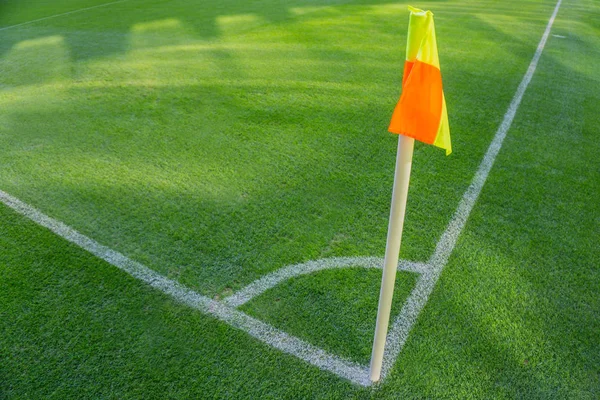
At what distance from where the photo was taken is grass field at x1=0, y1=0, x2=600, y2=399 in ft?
8.20

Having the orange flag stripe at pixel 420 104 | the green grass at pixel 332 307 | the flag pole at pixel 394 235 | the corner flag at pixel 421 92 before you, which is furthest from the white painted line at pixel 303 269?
the orange flag stripe at pixel 420 104

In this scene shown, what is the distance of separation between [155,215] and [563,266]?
287 cm

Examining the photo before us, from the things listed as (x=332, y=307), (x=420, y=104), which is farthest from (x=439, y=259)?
(x=420, y=104)

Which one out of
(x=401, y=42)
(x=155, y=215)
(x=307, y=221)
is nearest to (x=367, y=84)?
(x=401, y=42)

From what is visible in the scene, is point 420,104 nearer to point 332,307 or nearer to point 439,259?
point 332,307

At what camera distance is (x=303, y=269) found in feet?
10.1

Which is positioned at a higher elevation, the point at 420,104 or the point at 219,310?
the point at 420,104

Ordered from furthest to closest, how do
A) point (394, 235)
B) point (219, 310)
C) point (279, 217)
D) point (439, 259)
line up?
point (279, 217) < point (439, 259) < point (219, 310) < point (394, 235)

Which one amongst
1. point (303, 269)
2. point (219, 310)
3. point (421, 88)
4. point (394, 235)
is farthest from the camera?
point (303, 269)

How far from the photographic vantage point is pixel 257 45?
24.0ft

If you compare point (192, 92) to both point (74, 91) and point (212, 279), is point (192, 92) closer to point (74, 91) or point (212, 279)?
point (74, 91)

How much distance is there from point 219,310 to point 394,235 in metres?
1.31

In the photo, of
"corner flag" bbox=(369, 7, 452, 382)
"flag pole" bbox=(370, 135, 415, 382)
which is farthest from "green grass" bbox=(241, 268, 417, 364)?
"corner flag" bbox=(369, 7, 452, 382)

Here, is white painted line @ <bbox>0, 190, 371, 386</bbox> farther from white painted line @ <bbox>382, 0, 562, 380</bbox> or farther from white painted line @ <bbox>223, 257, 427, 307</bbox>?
white painted line @ <bbox>382, 0, 562, 380</bbox>
